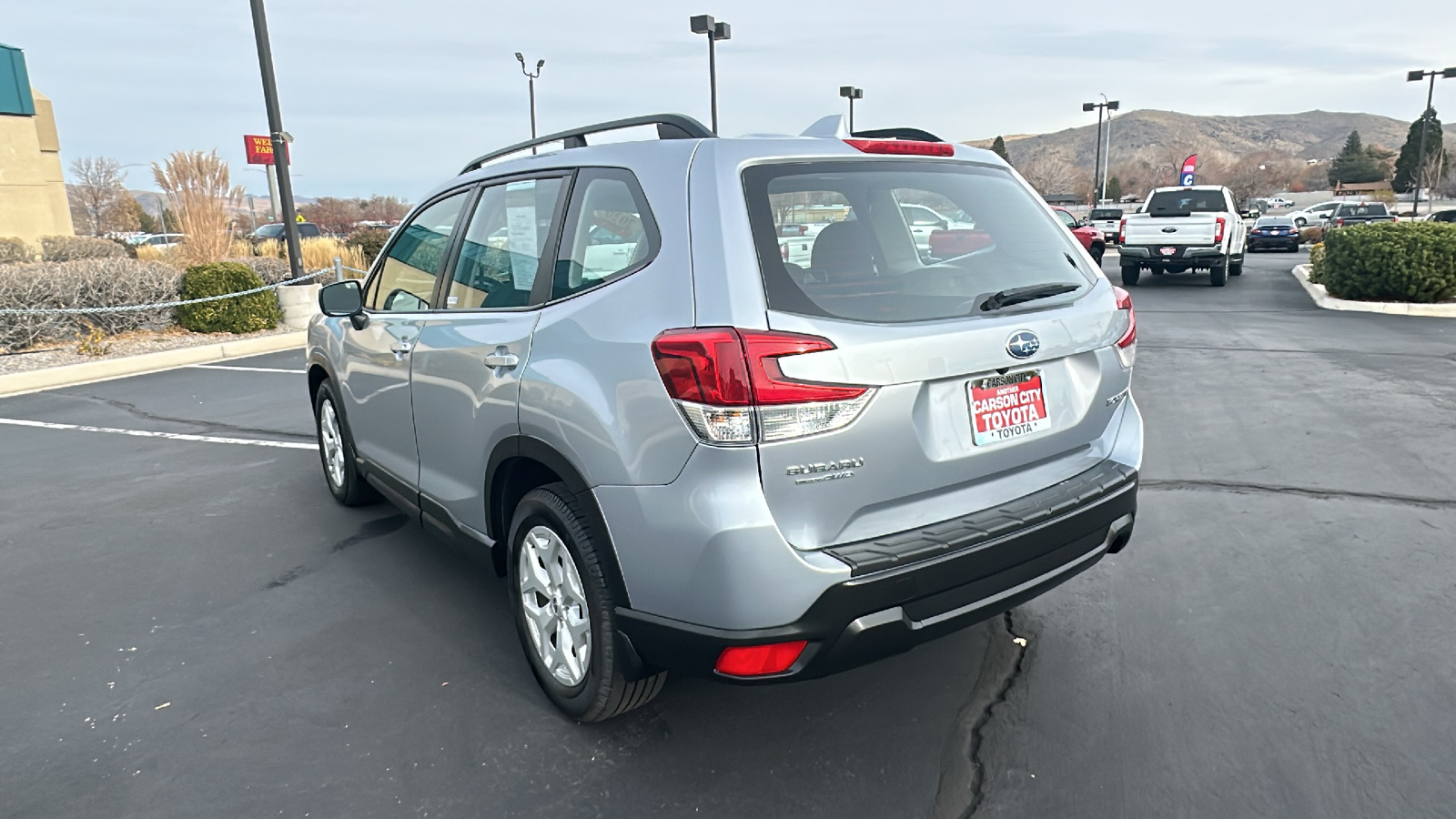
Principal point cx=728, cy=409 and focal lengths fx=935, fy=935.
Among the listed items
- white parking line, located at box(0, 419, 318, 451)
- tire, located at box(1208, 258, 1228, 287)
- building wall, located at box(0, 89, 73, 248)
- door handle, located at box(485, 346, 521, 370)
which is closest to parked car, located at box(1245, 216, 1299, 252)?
tire, located at box(1208, 258, 1228, 287)

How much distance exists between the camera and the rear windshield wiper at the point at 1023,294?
2.76 meters

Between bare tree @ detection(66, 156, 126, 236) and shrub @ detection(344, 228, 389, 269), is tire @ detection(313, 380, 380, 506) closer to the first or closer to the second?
shrub @ detection(344, 228, 389, 269)

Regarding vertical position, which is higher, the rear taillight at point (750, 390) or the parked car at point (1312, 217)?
the rear taillight at point (750, 390)

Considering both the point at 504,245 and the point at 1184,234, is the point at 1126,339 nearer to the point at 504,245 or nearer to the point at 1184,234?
the point at 504,245

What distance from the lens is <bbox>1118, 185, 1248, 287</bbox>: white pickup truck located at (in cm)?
1772

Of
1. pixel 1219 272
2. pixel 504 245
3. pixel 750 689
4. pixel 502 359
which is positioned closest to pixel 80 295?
pixel 504 245

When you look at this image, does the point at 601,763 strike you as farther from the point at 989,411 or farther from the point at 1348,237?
the point at 1348,237

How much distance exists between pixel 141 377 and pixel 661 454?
35.7 feet

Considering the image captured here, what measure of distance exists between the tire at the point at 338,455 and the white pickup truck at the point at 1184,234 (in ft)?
55.4

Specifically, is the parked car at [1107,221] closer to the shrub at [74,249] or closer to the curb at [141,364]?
the curb at [141,364]

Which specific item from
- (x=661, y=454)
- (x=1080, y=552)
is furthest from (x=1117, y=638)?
(x=661, y=454)

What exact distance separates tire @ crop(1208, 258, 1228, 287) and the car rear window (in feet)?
55.4

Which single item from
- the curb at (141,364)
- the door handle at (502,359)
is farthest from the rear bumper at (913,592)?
the curb at (141,364)

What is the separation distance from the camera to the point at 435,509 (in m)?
3.77
